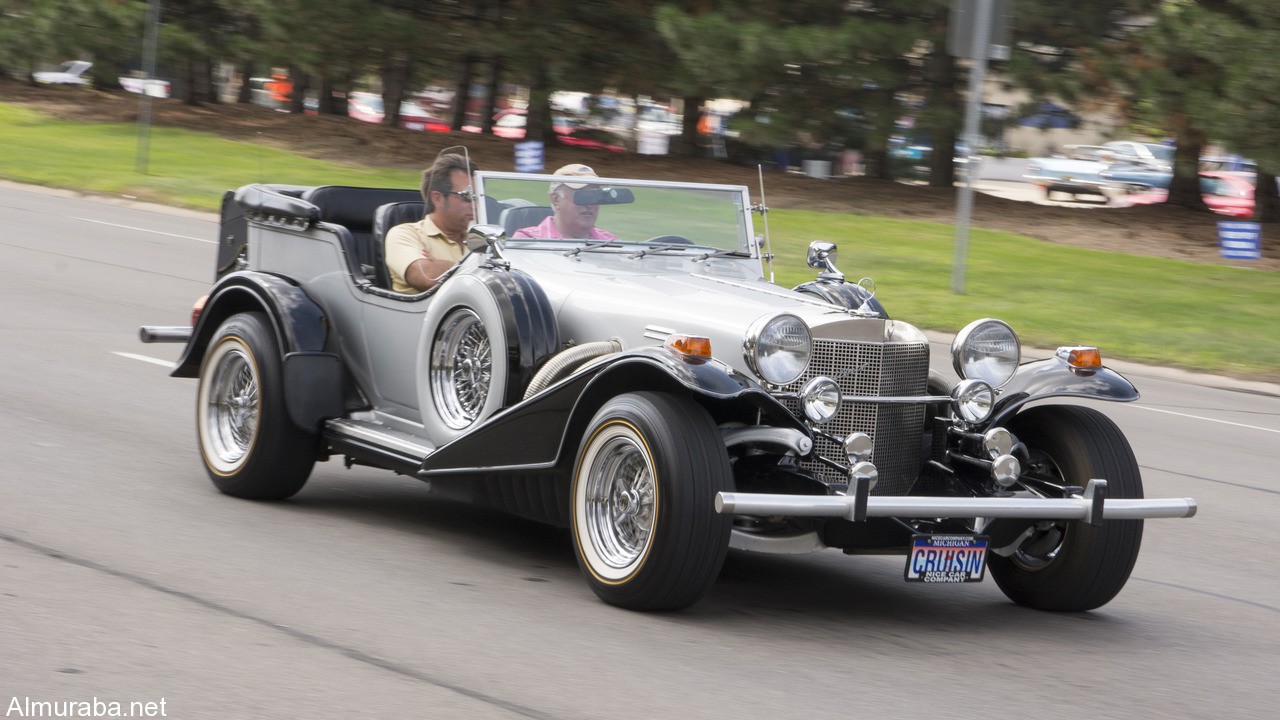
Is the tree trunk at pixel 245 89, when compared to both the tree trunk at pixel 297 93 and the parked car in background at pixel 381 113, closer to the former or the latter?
the parked car in background at pixel 381 113

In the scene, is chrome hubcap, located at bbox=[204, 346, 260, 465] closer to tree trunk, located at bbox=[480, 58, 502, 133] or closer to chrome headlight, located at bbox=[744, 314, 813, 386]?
chrome headlight, located at bbox=[744, 314, 813, 386]

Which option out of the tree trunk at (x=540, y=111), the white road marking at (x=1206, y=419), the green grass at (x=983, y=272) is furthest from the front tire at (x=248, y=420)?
the tree trunk at (x=540, y=111)

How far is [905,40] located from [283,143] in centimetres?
1332

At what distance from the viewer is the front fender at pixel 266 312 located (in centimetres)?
672

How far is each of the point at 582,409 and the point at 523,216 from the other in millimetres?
1431

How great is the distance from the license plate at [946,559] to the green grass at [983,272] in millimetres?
9639

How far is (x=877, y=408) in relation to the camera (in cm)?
562

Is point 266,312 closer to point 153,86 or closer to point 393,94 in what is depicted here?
point 393,94

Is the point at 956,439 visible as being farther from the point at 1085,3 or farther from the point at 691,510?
the point at 1085,3

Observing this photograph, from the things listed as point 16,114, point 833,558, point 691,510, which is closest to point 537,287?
point 691,510

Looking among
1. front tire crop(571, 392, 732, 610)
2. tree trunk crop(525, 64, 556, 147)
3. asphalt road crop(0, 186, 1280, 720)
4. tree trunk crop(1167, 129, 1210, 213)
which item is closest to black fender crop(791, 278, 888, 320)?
asphalt road crop(0, 186, 1280, 720)

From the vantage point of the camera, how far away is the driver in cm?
666

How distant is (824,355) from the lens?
18.3 ft

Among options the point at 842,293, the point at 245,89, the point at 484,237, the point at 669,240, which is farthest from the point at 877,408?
the point at 245,89
